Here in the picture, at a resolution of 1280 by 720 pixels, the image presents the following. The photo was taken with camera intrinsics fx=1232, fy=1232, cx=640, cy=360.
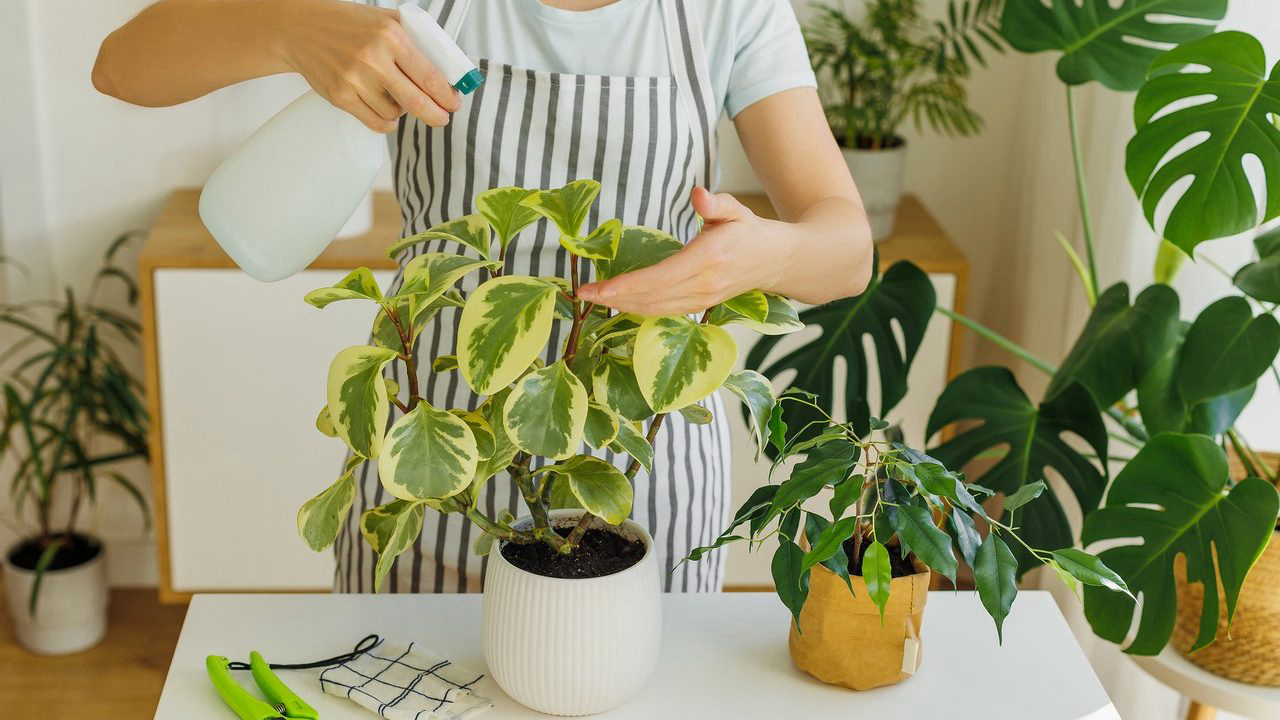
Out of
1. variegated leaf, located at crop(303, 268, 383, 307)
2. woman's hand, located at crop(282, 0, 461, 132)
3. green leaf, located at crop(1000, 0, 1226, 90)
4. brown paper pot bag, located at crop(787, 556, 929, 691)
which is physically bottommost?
brown paper pot bag, located at crop(787, 556, 929, 691)

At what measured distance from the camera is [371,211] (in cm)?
221

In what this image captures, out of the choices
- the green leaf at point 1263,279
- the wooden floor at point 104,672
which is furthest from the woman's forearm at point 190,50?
the wooden floor at point 104,672

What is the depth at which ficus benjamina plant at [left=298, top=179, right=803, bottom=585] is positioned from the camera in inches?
29.4

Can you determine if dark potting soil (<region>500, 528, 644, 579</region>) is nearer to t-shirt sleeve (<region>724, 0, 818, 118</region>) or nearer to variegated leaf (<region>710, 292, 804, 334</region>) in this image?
variegated leaf (<region>710, 292, 804, 334</region>)

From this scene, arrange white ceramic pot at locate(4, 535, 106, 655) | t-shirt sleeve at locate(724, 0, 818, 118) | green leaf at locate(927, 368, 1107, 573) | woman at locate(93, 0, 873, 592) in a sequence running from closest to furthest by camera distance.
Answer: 1. woman at locate(93, 0, 873, 592)
2. t-shirt sleeve at locate(724, 0, 818, 118)
3. green leaf at locate(927, 368, 1107, 573)
4. white ceramic pot at locate(4, 535, 106, 655)

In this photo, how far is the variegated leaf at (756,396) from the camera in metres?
0.84

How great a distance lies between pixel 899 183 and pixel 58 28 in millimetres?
1537

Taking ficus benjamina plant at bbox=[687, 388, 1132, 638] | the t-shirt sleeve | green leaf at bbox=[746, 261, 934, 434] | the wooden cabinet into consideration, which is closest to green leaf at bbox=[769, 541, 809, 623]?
ficus benjamina plant at bbox=[687, 388, 1132, 638]

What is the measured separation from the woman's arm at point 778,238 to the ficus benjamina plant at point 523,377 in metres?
0.02

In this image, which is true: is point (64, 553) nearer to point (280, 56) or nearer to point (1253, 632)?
point (280, 56)

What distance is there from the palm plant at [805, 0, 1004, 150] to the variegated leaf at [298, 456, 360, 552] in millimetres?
1383

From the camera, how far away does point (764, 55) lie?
1.12 m

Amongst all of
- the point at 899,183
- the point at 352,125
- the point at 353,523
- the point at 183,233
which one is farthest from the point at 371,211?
the point at 352,125

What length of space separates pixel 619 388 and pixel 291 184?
0.88ft
